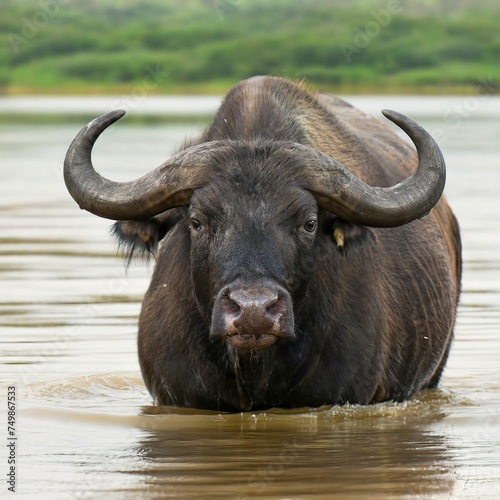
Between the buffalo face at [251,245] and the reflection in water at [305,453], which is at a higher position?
the buffalo face at [251,245]

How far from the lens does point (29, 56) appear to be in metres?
90.4

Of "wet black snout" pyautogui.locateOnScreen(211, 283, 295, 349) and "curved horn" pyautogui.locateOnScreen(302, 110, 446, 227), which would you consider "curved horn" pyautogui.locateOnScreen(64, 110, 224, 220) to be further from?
"wet black snout" pyautogui.locateOnScreen(211, 283, 295, 349)

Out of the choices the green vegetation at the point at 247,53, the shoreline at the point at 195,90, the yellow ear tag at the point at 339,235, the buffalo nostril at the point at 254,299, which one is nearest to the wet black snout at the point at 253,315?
the buffalo nostril at the point at 254,299

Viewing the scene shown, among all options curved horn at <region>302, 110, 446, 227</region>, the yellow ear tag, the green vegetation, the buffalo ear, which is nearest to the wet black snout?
curved horn at <region>302, 110, 446, 227</region>

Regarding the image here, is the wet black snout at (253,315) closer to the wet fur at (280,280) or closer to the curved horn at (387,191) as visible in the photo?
the wet fur at (280,280)

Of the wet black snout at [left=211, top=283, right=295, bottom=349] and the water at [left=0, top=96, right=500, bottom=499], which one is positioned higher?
the wet black snout at [left=211, top=283, right=295, bottom=349]

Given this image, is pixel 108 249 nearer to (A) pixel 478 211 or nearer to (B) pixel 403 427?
(A) pixel 478 211

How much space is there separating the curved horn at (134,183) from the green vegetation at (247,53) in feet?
197

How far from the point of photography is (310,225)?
8.89 meters

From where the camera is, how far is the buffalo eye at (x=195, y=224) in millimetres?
8914

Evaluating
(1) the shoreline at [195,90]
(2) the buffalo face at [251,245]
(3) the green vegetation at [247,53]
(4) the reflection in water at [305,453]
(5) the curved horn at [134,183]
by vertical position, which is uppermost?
(3) the green vegetation at [247,53]

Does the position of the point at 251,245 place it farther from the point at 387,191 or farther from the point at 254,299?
the point at 387,191

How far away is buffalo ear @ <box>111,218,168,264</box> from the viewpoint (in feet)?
30.9

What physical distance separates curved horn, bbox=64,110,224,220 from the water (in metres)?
1.36
